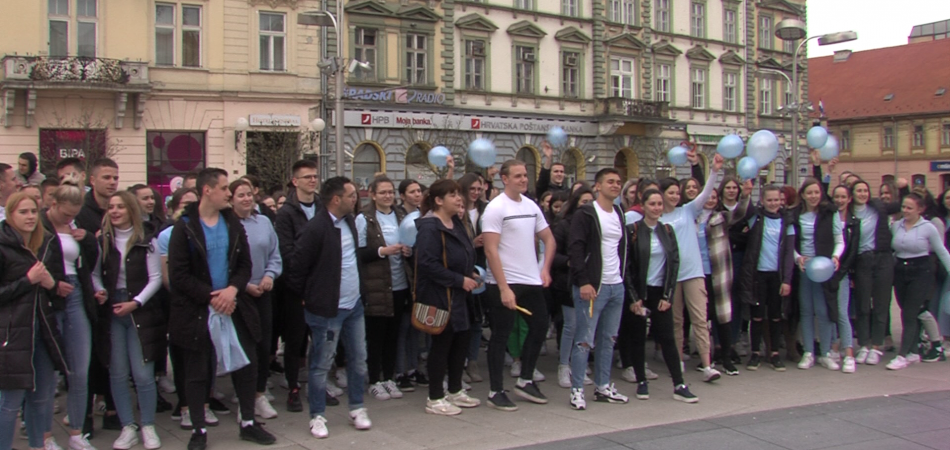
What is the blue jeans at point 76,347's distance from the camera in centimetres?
579

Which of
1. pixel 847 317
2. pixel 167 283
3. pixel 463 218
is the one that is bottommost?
pixel 847 317

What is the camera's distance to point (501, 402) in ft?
23.2

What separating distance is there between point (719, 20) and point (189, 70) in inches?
1085

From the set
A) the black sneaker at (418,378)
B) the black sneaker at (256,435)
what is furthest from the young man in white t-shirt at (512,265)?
the black sneaker at (256,435)

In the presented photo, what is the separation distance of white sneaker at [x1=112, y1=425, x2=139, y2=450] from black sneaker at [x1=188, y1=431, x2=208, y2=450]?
1.57ft

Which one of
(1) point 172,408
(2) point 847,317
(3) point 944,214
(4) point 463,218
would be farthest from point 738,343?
(1) point 172,408

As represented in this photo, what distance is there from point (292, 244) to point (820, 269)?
17.3ft

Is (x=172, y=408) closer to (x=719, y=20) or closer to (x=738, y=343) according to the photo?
(x=738, y=343)

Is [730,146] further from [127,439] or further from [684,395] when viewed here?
[127,439]

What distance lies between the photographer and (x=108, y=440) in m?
6.28

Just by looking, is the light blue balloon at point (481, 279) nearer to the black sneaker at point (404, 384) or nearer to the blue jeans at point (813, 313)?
the black sneaker at point (404, 384)

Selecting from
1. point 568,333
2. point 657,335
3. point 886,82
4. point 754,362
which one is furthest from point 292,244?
point 886,82

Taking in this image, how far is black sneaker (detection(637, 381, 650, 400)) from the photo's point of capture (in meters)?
7.52

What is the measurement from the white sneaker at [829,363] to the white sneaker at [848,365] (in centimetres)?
7
